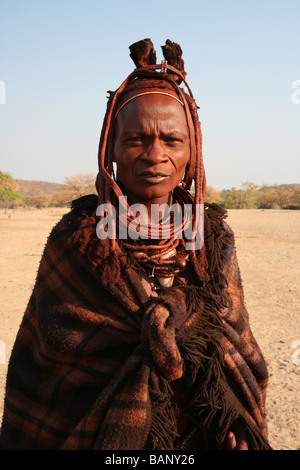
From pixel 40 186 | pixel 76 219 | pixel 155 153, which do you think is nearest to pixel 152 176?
pixel 155 153

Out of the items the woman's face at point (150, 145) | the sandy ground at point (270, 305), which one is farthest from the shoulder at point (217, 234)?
the sandy ground at point (270, 305)

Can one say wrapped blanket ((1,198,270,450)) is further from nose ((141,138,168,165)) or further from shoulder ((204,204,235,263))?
nose ((141,138,168,165))

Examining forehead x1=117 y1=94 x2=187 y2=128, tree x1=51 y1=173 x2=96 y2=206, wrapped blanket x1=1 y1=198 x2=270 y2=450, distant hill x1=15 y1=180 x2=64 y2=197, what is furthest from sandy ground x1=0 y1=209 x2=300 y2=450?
distant hill x1=15 y1=180 x2=64 y2=197

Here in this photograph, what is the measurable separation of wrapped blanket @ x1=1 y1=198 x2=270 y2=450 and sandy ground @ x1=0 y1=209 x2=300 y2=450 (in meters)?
1.83

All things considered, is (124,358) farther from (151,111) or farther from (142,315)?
(151,111)

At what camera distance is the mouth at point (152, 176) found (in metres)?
1.98

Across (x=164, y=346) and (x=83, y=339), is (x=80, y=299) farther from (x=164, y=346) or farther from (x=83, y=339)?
(x=164, y=346)

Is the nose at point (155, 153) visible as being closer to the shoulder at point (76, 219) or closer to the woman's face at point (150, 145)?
the woman's face at point (150, 145)

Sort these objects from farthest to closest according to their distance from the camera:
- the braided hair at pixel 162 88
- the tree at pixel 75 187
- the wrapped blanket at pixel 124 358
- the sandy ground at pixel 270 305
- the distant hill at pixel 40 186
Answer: the distant hill at pixel 40 186 → the tree at pixel 75 187 → the sandy ground at pixel 270 305 → the braided hair at pixel 162 88 → the wrapped blanket at pixel 124 358

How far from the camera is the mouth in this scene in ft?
6.50

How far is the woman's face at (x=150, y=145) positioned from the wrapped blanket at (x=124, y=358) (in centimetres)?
25

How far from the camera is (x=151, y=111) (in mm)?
1984

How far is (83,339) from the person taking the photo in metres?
1.89

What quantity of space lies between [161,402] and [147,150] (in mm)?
921
